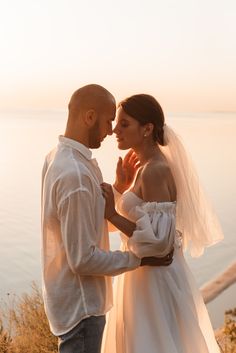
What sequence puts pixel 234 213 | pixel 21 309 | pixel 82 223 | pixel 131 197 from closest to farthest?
pixel 82 223, pixel 131 197, pixel 21 309, pixel 234 213

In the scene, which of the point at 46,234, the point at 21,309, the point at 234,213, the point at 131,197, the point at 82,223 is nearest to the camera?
the point at 82,223

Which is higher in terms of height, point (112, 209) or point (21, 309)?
point (112, 209)

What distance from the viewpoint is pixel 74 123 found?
9.51 feet

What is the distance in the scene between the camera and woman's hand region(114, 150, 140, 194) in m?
3.54

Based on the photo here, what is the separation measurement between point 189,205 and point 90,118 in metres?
0.92

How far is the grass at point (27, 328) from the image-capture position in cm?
509

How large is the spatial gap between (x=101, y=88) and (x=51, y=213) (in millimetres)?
566

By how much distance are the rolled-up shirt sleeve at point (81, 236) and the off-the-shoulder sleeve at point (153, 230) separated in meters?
0.26

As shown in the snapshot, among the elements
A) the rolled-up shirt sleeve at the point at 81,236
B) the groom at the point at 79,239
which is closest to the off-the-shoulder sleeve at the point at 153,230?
the groom at the point at 79,239

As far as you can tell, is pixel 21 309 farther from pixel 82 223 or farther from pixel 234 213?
pixel 234 213

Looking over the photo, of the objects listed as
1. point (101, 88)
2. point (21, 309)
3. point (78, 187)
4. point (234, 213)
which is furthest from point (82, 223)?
point (234, 213)

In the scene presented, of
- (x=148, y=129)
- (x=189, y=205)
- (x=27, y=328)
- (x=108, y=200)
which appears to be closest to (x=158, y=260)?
(x=189, y=205)

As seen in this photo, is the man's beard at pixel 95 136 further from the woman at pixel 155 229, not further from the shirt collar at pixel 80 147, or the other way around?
the woman at pixel 155 229

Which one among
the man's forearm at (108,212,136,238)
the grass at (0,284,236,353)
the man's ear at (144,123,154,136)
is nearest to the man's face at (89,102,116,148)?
the man's forearm at (108,212,136,238)
